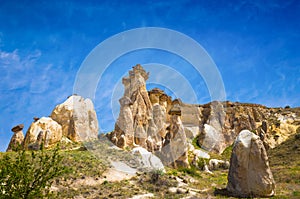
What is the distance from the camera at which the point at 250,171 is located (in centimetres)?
1309

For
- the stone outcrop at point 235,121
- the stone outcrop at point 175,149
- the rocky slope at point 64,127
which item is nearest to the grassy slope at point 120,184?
the stone outcrop at point 175,149

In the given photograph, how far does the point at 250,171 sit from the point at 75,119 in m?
21.4

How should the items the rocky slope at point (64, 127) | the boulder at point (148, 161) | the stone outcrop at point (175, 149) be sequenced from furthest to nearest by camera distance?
the stone outcrop at point (175, 149)
the rocky slope at point (64, 127)
the boulder at point (148, 161)

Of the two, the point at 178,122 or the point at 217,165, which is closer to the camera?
the point at 178,122

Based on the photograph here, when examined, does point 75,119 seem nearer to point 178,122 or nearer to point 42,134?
point 42,134

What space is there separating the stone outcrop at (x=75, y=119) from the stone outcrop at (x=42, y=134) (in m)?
3.02

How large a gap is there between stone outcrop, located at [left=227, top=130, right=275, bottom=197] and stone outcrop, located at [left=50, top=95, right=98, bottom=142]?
19.8m

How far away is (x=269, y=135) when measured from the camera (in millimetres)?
38469

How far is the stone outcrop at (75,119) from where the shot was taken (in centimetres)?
2939

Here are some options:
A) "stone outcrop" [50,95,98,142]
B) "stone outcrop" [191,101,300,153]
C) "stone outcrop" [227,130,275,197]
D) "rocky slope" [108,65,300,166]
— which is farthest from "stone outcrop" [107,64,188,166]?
"stone outcrop" [227,130,275,197]

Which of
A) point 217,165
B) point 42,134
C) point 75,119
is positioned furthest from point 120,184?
point 217,165

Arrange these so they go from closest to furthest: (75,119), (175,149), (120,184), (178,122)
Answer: (120,184)
(175,149)
(178,122)
(75,119)

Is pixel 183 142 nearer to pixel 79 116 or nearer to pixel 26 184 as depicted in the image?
pixel 79 116

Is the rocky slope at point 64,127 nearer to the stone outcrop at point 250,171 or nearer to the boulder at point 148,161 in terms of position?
the boulder at point 148,161
